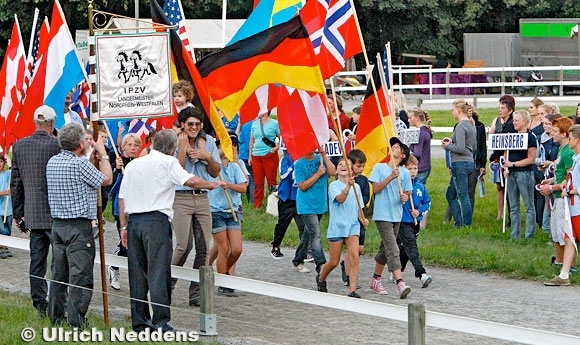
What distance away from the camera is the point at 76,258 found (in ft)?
35.6

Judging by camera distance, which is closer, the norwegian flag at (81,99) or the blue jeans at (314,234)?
the blue jeans at (314,234)

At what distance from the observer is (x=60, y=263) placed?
436 inches

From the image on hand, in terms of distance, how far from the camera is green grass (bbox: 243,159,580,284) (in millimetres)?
14688

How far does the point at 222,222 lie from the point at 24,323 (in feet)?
8.19

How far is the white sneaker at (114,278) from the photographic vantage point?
Result: 1344cm

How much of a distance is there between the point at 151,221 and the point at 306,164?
3.34 meters

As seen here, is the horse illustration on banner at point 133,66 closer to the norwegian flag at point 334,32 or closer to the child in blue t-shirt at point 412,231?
the norwegian flag at point 334,32

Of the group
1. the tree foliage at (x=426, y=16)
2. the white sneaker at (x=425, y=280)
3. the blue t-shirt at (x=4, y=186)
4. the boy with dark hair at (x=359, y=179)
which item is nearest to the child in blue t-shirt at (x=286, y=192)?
the boy with dark hair at (x=359, y=179)

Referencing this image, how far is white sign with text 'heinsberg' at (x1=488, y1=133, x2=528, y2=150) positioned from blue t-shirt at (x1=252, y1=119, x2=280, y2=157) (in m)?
4.08

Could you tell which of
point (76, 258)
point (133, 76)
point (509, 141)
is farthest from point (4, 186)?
point (509, 141)

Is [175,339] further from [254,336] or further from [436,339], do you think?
[436,339]

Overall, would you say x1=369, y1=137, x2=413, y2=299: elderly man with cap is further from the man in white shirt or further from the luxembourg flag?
the luxembourg flag

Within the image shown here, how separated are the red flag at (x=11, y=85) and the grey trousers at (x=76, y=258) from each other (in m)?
5.03

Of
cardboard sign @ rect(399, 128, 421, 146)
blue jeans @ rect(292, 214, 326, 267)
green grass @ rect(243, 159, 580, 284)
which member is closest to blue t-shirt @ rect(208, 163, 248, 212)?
blue jeans @ rect(292, 214, 326, 267)
